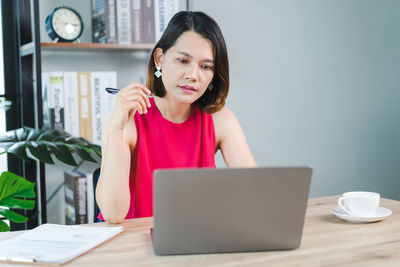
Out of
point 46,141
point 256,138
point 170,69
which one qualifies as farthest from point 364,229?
point 256,138

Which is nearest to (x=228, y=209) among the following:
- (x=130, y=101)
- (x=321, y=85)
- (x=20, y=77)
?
(x=130, y=101)

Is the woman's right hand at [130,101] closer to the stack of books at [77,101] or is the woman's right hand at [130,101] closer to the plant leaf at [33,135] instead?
the plant leaf at [33,135]

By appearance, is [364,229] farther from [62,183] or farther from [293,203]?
[62,183]

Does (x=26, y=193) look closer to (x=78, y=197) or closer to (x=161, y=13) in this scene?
(x=78, y=197)

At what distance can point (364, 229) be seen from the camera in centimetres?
105

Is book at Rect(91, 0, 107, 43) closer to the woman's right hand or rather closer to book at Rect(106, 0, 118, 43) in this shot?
book at Rect(106, 0, 118, 43)

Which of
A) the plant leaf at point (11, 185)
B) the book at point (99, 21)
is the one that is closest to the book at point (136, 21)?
the book at point (99, 21)

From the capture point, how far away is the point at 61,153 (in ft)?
5.65

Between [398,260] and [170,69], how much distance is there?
2.89 ft

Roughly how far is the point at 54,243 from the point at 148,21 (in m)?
1.50

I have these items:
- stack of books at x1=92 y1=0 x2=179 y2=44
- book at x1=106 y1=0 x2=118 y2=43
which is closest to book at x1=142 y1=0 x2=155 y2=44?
stack of books at x1=92 y1=0 x2=179 y2=44

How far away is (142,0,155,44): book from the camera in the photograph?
7.09 ft

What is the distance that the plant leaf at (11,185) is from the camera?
5.31 ft

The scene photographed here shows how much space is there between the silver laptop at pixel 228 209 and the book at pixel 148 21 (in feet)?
4.95
